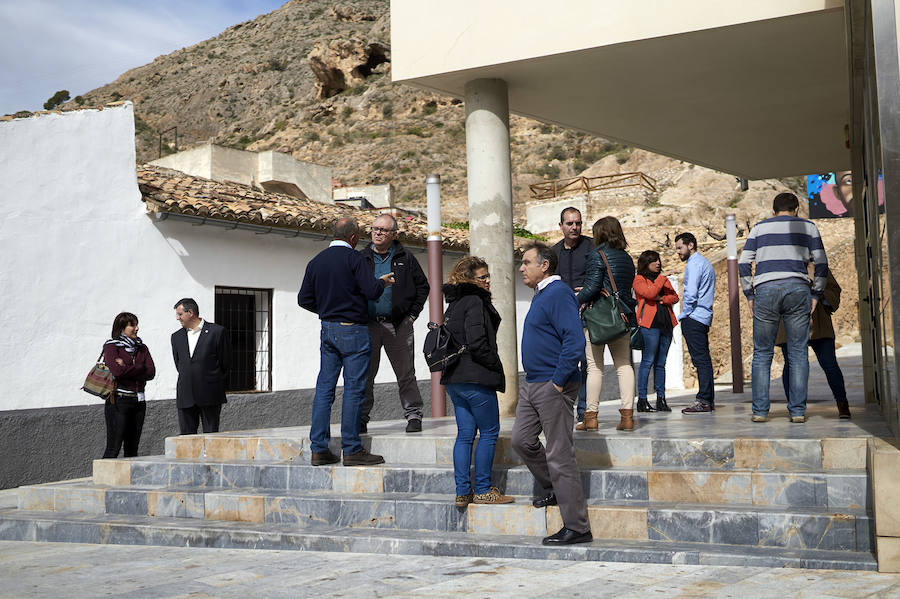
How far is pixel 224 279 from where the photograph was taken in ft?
42.8

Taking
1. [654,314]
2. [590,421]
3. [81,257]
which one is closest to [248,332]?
[81,257]

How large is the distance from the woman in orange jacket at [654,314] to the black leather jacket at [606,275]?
8.03 ft

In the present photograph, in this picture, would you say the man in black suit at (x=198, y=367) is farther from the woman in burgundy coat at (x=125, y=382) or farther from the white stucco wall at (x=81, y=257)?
the white stucco wall at (x=81, y=257)

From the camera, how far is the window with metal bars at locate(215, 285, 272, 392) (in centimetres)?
1330

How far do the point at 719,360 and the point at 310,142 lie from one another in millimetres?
41332

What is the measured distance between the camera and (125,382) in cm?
860

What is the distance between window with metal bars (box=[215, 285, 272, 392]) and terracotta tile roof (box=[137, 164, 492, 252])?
3.85 ft

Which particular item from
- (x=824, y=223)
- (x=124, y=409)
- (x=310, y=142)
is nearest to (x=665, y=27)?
(x=124, y=409)

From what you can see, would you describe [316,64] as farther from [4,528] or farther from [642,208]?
[4,528]

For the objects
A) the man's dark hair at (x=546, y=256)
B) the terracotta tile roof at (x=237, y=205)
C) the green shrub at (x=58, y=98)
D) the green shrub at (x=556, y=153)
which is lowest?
the man's dark hair at (x=546, y=256)

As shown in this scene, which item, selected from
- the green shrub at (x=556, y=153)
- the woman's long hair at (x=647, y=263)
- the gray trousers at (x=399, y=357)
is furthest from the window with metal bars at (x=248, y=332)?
the green shrub at (x=556, y=153)

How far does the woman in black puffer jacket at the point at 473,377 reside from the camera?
563 cm

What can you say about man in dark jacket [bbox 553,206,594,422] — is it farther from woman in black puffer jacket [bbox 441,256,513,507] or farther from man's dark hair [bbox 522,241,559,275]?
man's dark hair [bbox 522,241,559,275]

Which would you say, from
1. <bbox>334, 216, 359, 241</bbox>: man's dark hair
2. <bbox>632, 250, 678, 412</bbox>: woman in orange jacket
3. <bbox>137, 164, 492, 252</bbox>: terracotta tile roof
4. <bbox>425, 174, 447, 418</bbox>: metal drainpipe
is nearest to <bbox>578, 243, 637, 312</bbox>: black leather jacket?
<bbox>334, 216, 359, 241</bbox>: man's dark hair
